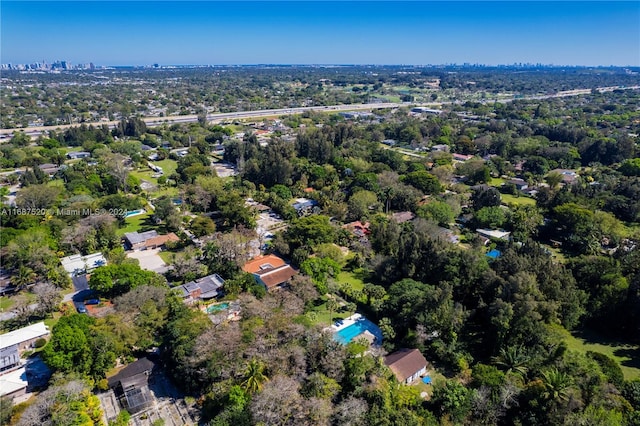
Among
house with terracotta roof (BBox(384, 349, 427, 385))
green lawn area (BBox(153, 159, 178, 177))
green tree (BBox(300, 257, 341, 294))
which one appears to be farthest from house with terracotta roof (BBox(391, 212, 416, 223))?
green lawn area (BBox(153, 159, 178, 177))

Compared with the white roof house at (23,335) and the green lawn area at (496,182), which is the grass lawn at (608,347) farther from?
the green lawn area at (496,182)

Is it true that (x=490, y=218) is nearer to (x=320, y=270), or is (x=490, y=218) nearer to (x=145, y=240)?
(x=320, y=270)

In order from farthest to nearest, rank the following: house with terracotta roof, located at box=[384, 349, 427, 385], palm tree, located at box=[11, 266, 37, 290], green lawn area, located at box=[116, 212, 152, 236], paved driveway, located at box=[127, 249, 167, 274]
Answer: green lawn area, located at box=[116, 212, 152, 236]
paved driveway, located at box=[127, 249, 167, 274]
palm tree, located at box=[11, 266, 37, 290]
house with terracotta roof, located at box=[384, 349, 427, 385]

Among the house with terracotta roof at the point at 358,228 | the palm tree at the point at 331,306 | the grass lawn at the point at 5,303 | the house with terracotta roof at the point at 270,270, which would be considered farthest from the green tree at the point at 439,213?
the grass lawn at the point at 5,303

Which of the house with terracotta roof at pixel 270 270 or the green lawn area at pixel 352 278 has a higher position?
the house with terracotta roof at pixel 270 270

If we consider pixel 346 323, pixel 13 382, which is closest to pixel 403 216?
pixel 346 323

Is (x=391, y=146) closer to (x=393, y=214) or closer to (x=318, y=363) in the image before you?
(x=393, y=214)

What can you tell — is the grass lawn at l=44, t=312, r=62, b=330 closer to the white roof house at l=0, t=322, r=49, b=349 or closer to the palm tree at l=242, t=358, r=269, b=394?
the white roof house at l=0, t=322, r=49, b=349

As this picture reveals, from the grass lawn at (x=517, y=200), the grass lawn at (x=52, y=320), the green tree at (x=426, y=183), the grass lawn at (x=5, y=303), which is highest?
the green tree at (x=426, y=183)
